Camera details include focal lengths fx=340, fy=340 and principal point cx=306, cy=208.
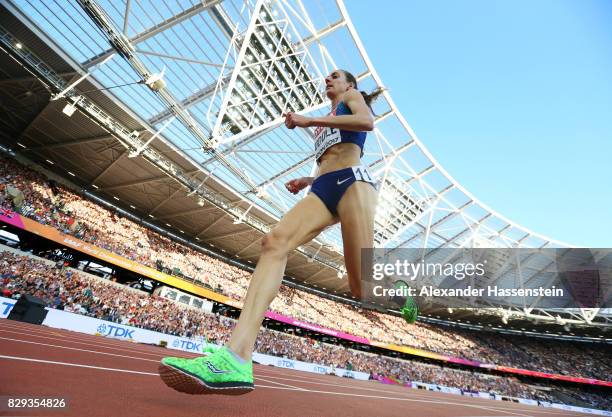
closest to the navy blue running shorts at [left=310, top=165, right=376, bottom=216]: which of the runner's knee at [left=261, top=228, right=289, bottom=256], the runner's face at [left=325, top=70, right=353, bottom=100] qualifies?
the runner's knee at [left=261, top=228, right=289, bottom=256]

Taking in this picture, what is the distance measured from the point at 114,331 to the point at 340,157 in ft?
51.1

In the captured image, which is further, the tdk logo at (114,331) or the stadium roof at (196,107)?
the tdk logo at (114,331)

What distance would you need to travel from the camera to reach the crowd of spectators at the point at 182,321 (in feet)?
48.7

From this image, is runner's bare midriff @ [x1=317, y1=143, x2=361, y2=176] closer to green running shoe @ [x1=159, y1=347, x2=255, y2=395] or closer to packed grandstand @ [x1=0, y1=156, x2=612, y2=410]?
green running shoe @ [x1=159, y1=347, x2=255, y2=395]

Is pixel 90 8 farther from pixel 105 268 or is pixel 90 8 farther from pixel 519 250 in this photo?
pixel 519 250

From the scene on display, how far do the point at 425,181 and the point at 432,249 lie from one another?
785cm

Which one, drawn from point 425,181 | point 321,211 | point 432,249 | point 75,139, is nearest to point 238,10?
point 75,139

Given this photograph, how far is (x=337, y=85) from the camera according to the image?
2.57 metres

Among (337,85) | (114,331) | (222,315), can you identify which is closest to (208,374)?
(337,85)

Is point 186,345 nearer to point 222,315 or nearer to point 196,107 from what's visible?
point 222,315

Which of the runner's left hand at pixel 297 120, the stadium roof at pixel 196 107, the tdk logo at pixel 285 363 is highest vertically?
the stadium roof at pixel 196 107

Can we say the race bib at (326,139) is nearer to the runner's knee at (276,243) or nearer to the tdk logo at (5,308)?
the runner's knee at (276,243)

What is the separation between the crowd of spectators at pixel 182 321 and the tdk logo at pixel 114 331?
1.41 m

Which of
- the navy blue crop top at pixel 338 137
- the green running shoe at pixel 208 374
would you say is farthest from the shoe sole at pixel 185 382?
the navy blue crop top at pixel 338 137
